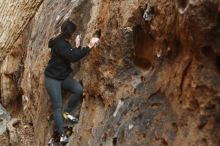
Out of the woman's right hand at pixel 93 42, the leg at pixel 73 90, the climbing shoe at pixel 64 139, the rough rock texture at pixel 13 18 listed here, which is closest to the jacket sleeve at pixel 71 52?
the woman's right hand at pixel 93 42

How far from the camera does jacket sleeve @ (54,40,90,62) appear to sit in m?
8.78

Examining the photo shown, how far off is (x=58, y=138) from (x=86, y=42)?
5.35 feet

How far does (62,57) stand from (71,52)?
0.28m

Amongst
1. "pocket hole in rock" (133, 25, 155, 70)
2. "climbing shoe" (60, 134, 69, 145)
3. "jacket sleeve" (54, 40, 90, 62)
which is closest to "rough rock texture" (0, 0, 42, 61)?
"jacket sleeve" (54, 40, 90, 62)

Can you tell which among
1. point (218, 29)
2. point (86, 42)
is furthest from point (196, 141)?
point (86, 42)

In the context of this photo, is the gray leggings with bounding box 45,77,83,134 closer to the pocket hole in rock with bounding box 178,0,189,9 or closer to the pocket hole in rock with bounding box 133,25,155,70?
the pocket hole in rock with bounding box 133,25,155,70

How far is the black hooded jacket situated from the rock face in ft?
0.78

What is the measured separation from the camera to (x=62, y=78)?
9219 millimetres

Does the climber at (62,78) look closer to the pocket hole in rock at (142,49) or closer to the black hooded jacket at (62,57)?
the black hooded jacket at (62,57)

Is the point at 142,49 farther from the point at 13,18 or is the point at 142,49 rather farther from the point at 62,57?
the point at 13,18

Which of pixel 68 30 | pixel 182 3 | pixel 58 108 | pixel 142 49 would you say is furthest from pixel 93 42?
pixel 182 3

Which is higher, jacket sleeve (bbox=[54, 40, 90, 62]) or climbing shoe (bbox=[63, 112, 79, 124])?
jacket sleeve (bbox=[54, 40, 90, 62])

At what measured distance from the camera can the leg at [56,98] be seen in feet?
29.9

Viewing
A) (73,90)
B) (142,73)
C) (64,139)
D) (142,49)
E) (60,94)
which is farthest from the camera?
(60,94)
